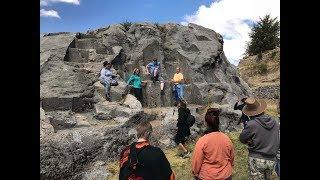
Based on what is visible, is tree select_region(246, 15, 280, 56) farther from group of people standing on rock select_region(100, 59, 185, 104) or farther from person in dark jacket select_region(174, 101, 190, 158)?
person in dark jacket select_region(174, 101, 190, 158)

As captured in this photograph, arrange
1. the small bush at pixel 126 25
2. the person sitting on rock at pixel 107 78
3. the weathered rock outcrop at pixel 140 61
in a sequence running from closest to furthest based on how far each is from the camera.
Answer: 1. the weathered rock outcrop at pixel 140 61
2. the person sitting on rock at pixel 107 78
3. the small bush at pixel 126 25

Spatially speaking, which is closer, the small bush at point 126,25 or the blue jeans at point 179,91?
the blue jeans at point 179,91

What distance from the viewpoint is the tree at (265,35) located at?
43281mm

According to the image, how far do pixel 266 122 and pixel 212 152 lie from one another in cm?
145

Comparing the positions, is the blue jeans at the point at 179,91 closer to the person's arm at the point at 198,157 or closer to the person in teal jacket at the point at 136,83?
the person in teal jacket at the point at 136,83

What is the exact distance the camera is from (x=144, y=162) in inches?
225

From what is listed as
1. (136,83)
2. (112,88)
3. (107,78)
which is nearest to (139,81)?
(136,83)

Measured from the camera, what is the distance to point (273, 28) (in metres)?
43.2

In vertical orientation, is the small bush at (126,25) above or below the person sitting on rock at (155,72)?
above

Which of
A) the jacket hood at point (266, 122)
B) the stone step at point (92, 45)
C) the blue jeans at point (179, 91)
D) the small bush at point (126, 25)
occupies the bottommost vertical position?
the jacket hood at point (266, 122)

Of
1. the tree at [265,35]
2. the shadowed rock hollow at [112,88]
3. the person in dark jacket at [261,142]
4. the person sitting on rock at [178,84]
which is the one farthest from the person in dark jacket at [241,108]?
the tree at [265,35]
